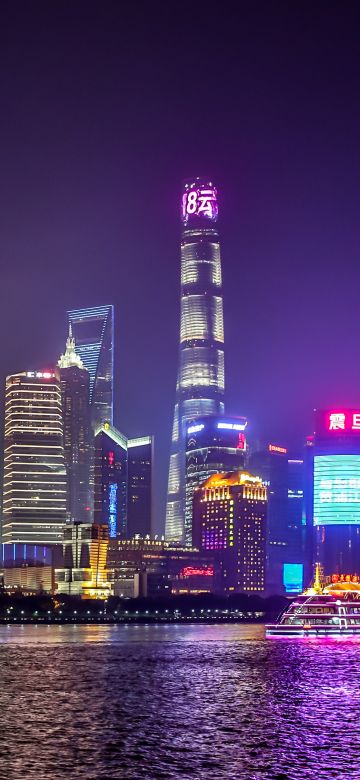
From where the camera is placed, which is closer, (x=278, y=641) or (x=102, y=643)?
(x=102, y=643)

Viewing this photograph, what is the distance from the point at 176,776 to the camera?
206ft

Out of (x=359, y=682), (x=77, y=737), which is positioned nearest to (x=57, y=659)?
(x=359, y=682)

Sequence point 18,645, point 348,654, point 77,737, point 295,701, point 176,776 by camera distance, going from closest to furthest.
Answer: point 176,776 < point 77,737 < point 295,701 < point 348,654 < point 18,645

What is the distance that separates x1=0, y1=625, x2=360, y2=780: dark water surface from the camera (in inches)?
2586

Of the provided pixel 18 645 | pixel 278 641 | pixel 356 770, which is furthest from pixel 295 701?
pixel 278 641

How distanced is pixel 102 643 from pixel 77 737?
111500mm

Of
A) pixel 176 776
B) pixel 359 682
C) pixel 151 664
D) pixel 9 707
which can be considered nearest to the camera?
Result: pixel 176 776

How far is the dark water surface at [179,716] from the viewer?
65688mm

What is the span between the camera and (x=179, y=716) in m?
87.8

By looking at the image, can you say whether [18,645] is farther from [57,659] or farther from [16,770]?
[16,770]

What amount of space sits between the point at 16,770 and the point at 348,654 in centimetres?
9991

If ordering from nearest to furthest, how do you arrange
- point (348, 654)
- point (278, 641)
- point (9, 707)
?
point (9, 707) → point (348, 654) → point (278, 641)

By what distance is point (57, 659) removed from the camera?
14462 cm

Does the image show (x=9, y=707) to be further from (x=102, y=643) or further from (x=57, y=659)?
(x=102, y=643)
